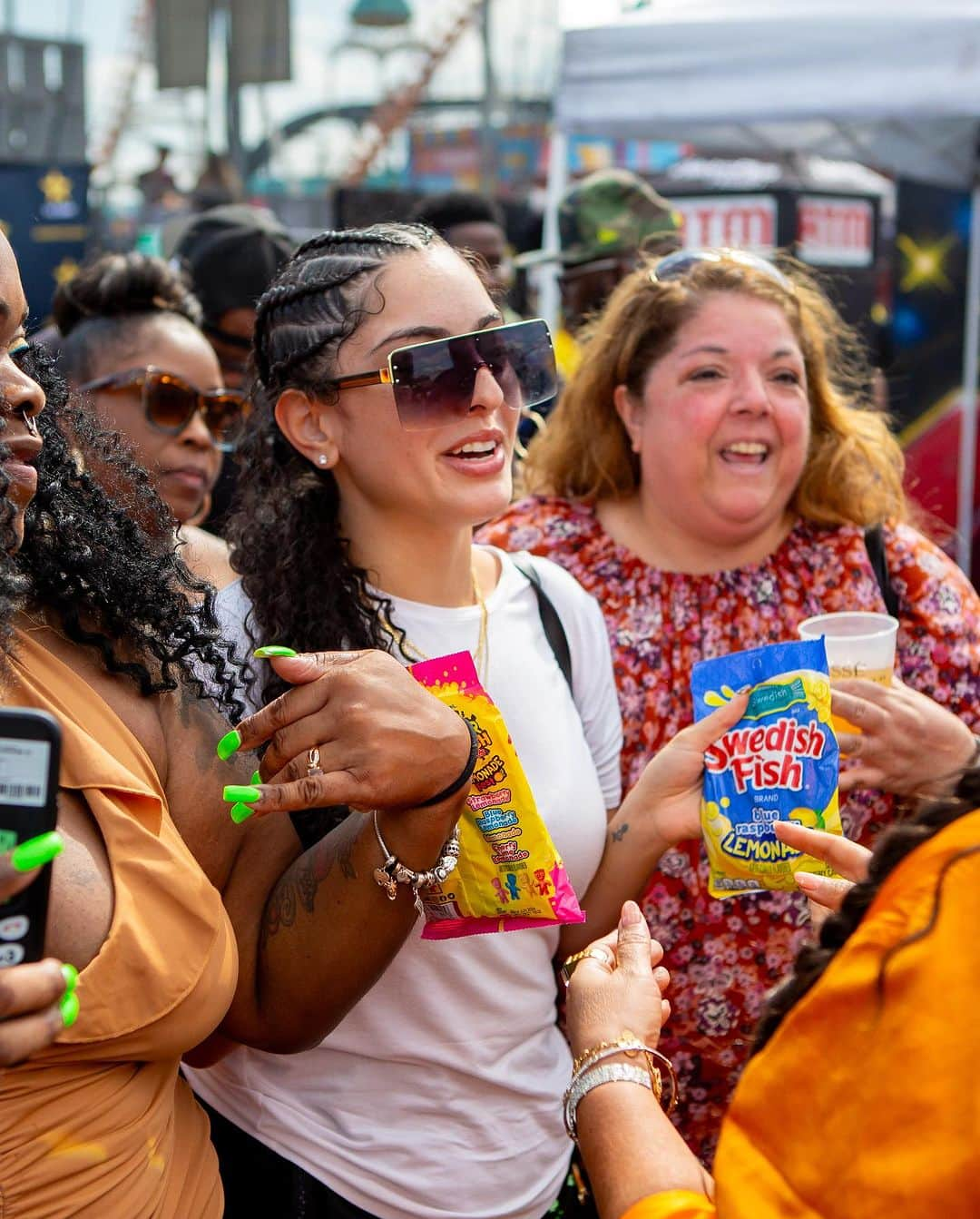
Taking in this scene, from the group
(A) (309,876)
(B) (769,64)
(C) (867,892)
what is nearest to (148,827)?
(A) (309,876)

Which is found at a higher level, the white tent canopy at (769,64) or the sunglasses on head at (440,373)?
the white tent canopy at (769,64)

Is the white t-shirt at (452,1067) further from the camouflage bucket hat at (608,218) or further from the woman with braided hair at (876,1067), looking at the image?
the camouflage bucket hat at (608,218)

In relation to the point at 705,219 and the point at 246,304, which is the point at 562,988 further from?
the point at 705,219

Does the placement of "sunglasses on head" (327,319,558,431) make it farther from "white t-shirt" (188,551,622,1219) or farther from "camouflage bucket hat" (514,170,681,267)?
"camouflage bucket hat" (514,170,681,267)

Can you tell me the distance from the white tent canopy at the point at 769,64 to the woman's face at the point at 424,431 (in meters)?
3.97

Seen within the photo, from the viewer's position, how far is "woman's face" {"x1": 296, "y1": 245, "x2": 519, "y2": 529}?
6.95 feet

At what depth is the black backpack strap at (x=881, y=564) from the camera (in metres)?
2.70

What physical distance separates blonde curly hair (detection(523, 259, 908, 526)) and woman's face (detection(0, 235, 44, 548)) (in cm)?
154

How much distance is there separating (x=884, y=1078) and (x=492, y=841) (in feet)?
2.73

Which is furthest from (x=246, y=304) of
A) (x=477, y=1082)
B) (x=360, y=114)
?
(x=360, y=114)

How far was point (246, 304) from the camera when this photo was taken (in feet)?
14.1

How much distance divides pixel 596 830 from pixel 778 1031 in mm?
992

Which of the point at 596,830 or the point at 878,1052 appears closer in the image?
the point at 878,1052

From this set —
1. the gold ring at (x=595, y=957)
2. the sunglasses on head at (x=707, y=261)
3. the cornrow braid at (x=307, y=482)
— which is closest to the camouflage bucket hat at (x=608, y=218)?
the sunglasses on head at (x=707, y=261)
